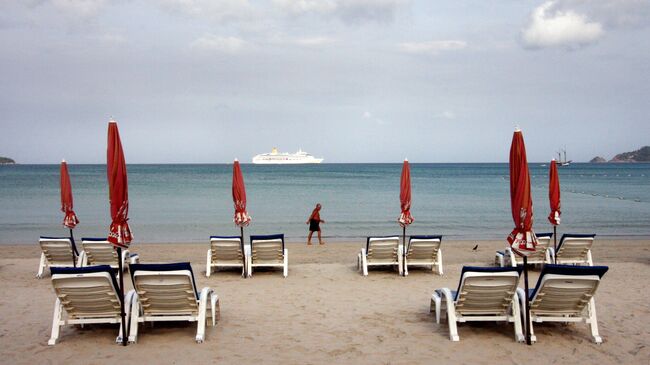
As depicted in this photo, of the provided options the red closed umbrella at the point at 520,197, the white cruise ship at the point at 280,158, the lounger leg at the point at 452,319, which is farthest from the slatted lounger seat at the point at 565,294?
the white cruise ship at the point at 280,158

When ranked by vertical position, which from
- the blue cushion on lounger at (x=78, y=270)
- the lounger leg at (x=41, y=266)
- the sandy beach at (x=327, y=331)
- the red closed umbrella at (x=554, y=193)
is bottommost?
the sandy beach at (x=327, y=331)

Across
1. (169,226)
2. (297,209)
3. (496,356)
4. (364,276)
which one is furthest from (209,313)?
(297,209)

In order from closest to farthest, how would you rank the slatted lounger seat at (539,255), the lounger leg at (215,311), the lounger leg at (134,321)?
the lounger leg at (134,321), the lounger leg at (215,311), the slatted lounger seat at (539,255)

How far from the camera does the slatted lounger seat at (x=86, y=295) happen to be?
571 centimetres

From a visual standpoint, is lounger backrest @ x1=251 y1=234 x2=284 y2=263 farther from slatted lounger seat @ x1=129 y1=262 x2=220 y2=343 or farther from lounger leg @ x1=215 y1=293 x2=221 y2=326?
slatted lounger seat @ x1=129 y1=262 x2=220 y2=343

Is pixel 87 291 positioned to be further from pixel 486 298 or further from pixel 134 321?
pixel 486 298

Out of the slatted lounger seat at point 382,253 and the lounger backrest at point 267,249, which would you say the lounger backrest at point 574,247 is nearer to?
the slatted lounger seat at point 382,253

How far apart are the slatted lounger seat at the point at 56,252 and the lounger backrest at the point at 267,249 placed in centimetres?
354

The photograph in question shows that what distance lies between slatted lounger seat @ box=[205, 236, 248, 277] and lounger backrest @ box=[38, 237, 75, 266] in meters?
2.71

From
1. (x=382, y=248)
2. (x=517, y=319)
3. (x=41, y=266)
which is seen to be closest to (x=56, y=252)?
(x=41, y=266)

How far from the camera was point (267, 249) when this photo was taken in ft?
34.0

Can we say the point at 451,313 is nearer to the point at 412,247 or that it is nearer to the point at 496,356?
the point at 496,356

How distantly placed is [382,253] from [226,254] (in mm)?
3088

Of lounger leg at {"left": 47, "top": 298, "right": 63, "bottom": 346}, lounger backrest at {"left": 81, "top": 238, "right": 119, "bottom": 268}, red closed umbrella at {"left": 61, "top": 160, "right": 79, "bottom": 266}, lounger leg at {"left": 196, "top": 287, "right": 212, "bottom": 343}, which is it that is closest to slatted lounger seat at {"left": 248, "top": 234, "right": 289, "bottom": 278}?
lounger backrest at {"left": 81, "top": 238, "right": 119, "bottom": 268}
